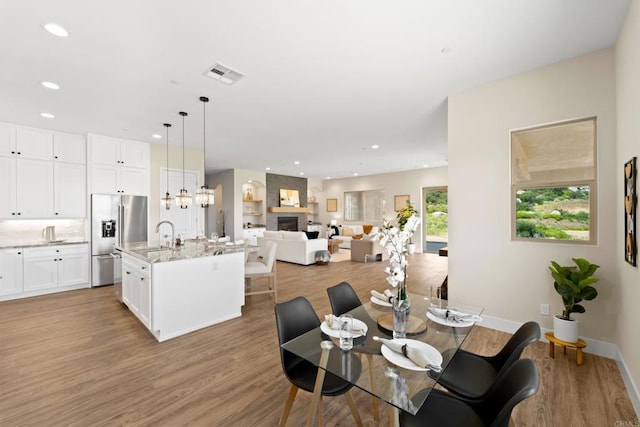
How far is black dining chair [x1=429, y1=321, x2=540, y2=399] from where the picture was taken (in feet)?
4.90

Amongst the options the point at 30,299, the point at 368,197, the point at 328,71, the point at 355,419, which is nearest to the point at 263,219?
the point at 368,197

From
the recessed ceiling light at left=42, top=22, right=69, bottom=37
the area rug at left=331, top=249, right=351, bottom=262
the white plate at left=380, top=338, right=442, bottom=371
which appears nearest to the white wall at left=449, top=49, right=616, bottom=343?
the white plate at left=380, top=338, right=442, bottom=371

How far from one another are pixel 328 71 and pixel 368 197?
8.90 metres

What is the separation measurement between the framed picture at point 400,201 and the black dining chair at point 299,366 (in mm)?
8850

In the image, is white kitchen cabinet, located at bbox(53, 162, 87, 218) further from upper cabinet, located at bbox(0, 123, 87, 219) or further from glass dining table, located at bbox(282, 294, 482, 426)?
glass dining table, located at bbox(282, 294, 482, 426)

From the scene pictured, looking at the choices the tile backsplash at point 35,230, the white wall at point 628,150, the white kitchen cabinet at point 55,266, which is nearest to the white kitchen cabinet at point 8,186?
the tile backsplash at point 35,230

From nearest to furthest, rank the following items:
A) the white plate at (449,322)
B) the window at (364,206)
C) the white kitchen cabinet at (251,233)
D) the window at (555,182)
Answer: the white plate at (449,322)
the window at (555,182)
the white kitchen cabinet at (251,233)
the window at (364,206)

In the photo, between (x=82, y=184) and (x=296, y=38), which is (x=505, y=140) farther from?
(x=82, y=184)

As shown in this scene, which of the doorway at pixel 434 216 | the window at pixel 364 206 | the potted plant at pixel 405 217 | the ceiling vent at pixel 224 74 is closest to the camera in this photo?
the potted plant at pixel 405 217

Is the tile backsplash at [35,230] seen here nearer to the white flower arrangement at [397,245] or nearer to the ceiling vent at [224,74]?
the ceiling vent at [224,74]

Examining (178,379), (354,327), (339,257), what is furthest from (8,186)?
(339,257)

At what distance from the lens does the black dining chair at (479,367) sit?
149 cm

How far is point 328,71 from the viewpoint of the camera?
9.73 ft

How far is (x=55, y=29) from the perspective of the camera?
7.38 ft
